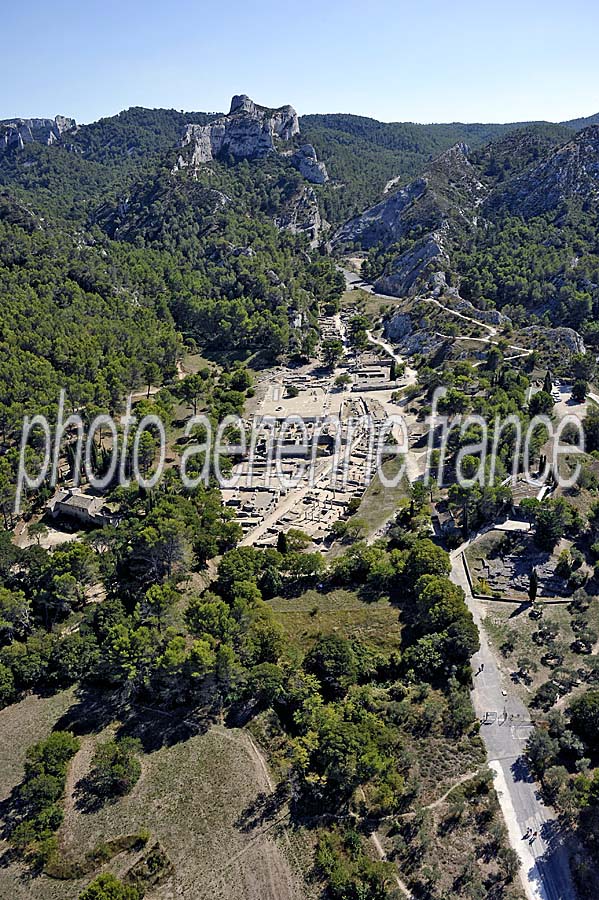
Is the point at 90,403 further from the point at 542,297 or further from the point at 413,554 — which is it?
the point at 542,297

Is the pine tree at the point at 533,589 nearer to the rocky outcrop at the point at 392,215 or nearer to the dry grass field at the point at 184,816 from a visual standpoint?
the dry grass field at the point at 184,816

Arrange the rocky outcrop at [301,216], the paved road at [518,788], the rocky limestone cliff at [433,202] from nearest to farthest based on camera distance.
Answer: the paved road at [518,788] < the rocky limestone cliff at [433,202] < the rocky outcrop at [301,216]

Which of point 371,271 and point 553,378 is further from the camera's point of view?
point 371,271

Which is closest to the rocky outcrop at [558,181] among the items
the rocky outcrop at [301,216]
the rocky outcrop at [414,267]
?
the rocky outcrop at [414,267]

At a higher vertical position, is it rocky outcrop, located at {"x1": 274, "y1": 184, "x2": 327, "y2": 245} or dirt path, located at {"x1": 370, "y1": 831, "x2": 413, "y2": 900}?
rocky outcrop, located at {"x1": 274, "y1": 184, "x2": 327, "y2": 245}

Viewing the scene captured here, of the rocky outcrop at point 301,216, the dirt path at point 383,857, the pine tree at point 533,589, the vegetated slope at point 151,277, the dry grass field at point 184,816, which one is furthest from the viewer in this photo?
the rocky outcrop at point 301,216

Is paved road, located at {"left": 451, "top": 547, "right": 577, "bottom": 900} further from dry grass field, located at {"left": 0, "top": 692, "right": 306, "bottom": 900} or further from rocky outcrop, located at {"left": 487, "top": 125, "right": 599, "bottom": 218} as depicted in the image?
A: rocky outcrop, located at {"left": 487, "top": 125, "right": 599, "bottom": 218}

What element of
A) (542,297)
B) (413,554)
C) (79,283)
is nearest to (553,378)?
(542,297)

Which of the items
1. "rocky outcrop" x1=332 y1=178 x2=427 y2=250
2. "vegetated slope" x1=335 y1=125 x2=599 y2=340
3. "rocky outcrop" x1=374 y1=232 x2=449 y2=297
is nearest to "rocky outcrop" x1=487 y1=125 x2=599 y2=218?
"vegetated slope" x1=335 y1=125 x2=599 y2=340

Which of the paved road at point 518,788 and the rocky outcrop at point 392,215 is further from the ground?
the rocky outcrop at point 392,215
